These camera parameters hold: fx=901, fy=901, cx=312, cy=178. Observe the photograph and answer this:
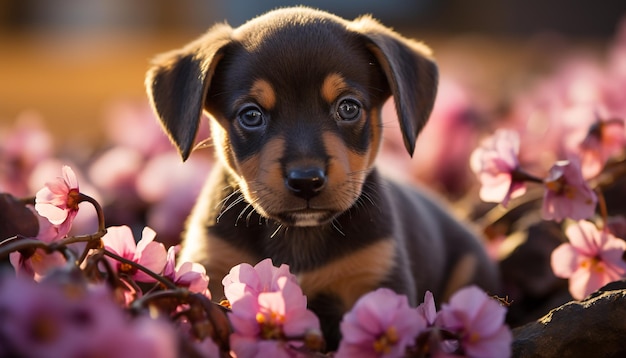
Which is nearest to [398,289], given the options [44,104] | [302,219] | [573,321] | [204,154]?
[302,219]

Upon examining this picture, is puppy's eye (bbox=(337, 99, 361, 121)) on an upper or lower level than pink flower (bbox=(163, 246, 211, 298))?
upper

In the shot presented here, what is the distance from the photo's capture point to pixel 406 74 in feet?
10.5

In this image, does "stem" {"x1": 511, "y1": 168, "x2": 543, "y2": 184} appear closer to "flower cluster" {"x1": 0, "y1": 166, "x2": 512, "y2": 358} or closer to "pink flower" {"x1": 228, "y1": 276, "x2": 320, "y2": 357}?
"flower cluster" {"x1": 0, "y1": 166, "x2": 512, "y2": 358}

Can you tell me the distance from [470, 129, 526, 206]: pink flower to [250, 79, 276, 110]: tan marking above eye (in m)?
0.71

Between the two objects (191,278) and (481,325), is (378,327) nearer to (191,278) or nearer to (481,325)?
(481,325)

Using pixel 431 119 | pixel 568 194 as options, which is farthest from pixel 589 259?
pixel 431 119

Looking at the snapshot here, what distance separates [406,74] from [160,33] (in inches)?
427

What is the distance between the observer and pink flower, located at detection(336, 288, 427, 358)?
181cm

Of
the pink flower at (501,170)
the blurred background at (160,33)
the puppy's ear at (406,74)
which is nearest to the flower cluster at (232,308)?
the pink flower at (501,170)

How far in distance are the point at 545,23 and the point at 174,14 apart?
6132mm

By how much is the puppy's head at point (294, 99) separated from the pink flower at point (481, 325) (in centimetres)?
90

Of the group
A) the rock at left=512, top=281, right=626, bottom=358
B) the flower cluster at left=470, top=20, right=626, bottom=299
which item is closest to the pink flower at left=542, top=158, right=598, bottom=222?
the flower cluster at left=470, top=20, right=626, bottom=299

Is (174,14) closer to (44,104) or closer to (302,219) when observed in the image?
(44,104)

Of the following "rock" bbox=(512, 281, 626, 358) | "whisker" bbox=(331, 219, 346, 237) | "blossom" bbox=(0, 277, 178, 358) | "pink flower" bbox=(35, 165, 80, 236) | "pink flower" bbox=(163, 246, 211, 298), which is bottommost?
"whisker" bbox=(331, 219, 346, 237)
